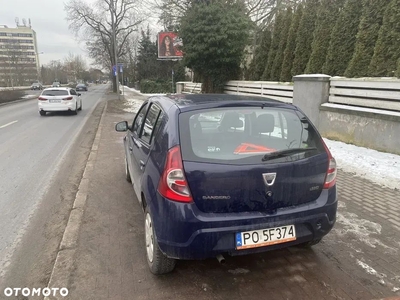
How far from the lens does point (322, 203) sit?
2.64 metres

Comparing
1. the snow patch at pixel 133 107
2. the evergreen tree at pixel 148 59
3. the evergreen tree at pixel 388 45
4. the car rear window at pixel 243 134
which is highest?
the evergreen tree at pixel 148 59

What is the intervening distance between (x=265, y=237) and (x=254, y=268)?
57cm

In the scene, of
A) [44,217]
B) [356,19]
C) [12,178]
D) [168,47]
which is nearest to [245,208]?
[44,217]

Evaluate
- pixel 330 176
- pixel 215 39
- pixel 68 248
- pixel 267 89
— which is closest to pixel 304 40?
pixel 267 89

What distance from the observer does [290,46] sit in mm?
12039

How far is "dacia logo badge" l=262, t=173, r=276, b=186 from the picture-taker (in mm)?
2387

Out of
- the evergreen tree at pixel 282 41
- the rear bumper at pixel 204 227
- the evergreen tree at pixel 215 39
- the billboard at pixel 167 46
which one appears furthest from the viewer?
the billboard at pixel 167 46

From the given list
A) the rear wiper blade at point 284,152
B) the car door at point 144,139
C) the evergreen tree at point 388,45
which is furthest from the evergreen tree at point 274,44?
the rear wiper blade at point 284,152

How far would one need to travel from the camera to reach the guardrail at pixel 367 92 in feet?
21.3

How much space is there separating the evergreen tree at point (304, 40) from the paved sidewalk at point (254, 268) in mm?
8587

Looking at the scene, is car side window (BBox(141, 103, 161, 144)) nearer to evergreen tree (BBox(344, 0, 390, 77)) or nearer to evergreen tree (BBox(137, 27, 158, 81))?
evergreen tree (BBox(344, 0, 390, 77))

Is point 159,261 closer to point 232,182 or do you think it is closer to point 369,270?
point 232,182

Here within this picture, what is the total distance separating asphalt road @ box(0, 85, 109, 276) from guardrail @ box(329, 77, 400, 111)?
707cm

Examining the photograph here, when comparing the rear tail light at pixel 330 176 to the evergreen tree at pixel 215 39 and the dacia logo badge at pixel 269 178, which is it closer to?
the dacia logo badge at pixel 269 178
